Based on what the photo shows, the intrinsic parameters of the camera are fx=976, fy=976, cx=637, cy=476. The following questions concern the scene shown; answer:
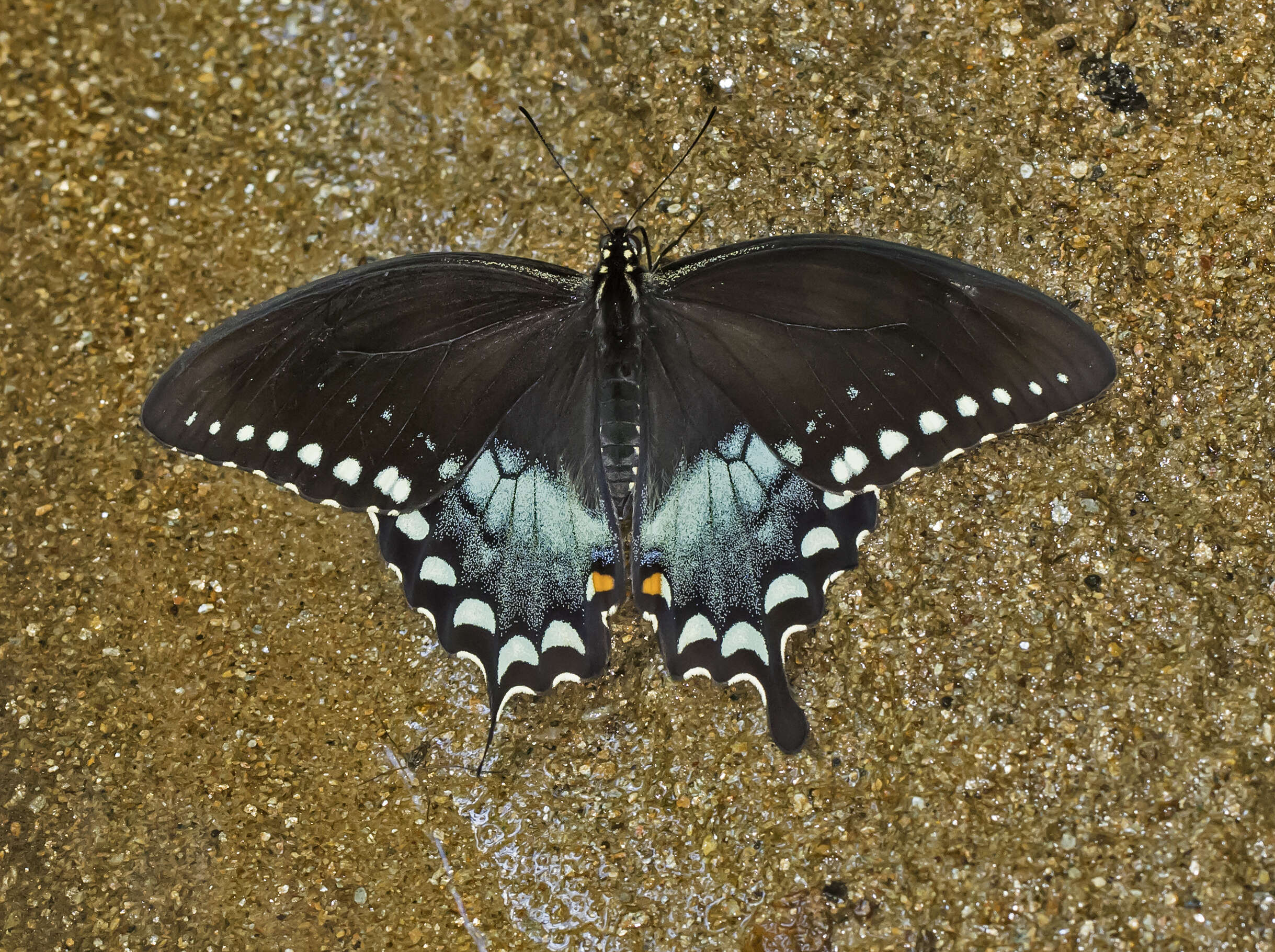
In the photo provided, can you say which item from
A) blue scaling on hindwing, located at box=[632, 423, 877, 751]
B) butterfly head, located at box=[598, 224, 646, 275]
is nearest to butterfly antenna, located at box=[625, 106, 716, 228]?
butterfly head, located at box=[598, 224, 646, 275]

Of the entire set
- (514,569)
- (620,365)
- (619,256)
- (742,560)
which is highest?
(619,256)

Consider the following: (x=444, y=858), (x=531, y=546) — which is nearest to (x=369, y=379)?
(x=531, y=546)

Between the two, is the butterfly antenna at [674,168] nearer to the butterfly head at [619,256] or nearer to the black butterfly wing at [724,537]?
the butterfly head at [619,256]

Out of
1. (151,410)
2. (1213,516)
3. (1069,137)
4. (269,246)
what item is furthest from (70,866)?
(1069,137)

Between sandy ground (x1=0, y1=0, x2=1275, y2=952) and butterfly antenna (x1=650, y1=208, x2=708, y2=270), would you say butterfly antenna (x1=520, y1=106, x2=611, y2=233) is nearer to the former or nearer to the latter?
sandy ground (x1=0, y1=0, x2=1275, y2=952)

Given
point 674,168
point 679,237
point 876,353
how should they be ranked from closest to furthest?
point 876,353 → point 679,237 → point 674,168

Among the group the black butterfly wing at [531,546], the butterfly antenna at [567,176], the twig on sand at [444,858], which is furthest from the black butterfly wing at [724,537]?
the twig on sand at [444,858]

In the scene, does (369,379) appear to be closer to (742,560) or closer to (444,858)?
(742,560)
